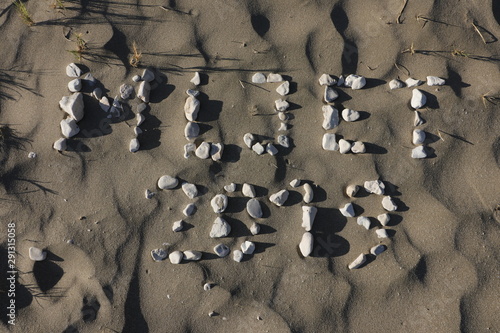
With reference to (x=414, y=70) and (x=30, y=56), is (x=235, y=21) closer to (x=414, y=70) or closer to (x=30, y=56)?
(x=414, y=70)

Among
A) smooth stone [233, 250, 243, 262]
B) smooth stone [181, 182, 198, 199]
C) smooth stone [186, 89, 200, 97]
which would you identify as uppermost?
smooth stone [186, 89, 200, 97]

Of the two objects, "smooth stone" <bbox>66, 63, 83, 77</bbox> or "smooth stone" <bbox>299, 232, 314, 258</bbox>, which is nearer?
"smooth stone" <bbox>299, 232, 314, 258</bbox>

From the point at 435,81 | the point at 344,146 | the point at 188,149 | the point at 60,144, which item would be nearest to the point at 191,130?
the point at 188,149

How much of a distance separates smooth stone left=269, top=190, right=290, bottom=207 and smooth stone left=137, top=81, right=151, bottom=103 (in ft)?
3.65

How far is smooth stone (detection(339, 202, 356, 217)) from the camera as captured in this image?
2381 millimetres

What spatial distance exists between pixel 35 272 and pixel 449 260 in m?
2.86

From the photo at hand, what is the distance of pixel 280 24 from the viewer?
2.48 metres

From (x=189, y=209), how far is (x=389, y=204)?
1374mm

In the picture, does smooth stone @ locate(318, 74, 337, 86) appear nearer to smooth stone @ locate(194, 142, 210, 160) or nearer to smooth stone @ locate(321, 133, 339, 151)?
smooth stone @ locate(321, 133, 339, 151)

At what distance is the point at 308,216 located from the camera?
2357 millimetres

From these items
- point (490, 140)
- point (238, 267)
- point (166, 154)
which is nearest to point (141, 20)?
point (166, 154)

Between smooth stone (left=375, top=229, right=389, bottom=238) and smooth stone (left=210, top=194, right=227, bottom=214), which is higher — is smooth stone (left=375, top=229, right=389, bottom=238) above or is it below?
below

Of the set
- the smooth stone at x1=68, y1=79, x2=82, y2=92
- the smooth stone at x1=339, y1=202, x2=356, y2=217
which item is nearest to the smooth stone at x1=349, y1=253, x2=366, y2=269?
the smooth stone at x1=339, y1=202, x2=356, y2=217

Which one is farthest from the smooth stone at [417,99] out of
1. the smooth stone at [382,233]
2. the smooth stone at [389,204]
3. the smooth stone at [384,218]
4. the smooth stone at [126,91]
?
the smooth stone at [126,91]
